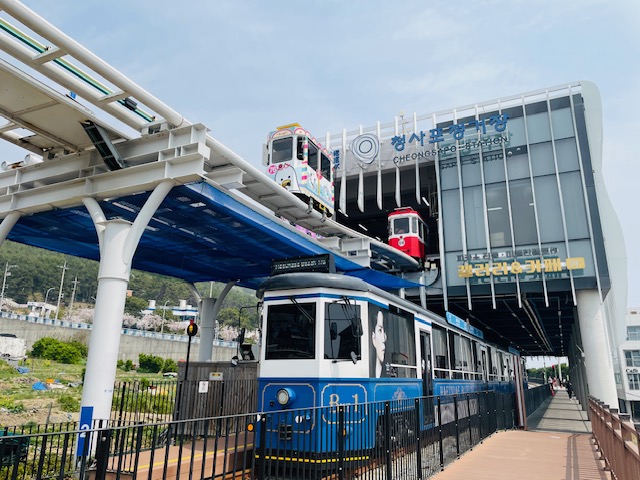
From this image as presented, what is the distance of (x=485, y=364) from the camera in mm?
17969

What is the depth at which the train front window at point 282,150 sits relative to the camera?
17984mm

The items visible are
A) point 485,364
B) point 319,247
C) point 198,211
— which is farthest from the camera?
point 485,364

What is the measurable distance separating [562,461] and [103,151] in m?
11.0

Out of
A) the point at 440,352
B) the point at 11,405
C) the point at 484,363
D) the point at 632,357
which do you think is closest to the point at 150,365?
the point at 11,405

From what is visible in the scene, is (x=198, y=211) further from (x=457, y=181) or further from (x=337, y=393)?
(x=457, y=181)

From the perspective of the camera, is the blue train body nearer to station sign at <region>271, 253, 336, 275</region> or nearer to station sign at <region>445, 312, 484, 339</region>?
station sign at <region>271, 253, 336, 275</region>

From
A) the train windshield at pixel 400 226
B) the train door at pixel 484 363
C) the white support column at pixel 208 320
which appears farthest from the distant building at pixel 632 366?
the white support column at pixel 208 320

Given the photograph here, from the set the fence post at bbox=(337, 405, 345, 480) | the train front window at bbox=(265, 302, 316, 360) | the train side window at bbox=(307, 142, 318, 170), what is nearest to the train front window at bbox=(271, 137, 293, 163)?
the train side window at bbox=(307, 142, 318, 170)

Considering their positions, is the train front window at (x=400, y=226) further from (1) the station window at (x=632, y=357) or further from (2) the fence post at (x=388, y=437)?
(1) the station window at (x=632, y=357)

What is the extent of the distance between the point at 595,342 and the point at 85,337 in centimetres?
4819

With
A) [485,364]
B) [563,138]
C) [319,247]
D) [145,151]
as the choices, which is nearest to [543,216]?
[563,138]

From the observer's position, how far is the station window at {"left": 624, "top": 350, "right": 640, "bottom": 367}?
63.6 meters

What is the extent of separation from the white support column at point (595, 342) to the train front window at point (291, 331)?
1717 centimetres

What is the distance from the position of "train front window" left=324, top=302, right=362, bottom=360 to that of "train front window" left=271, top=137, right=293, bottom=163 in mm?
10417
